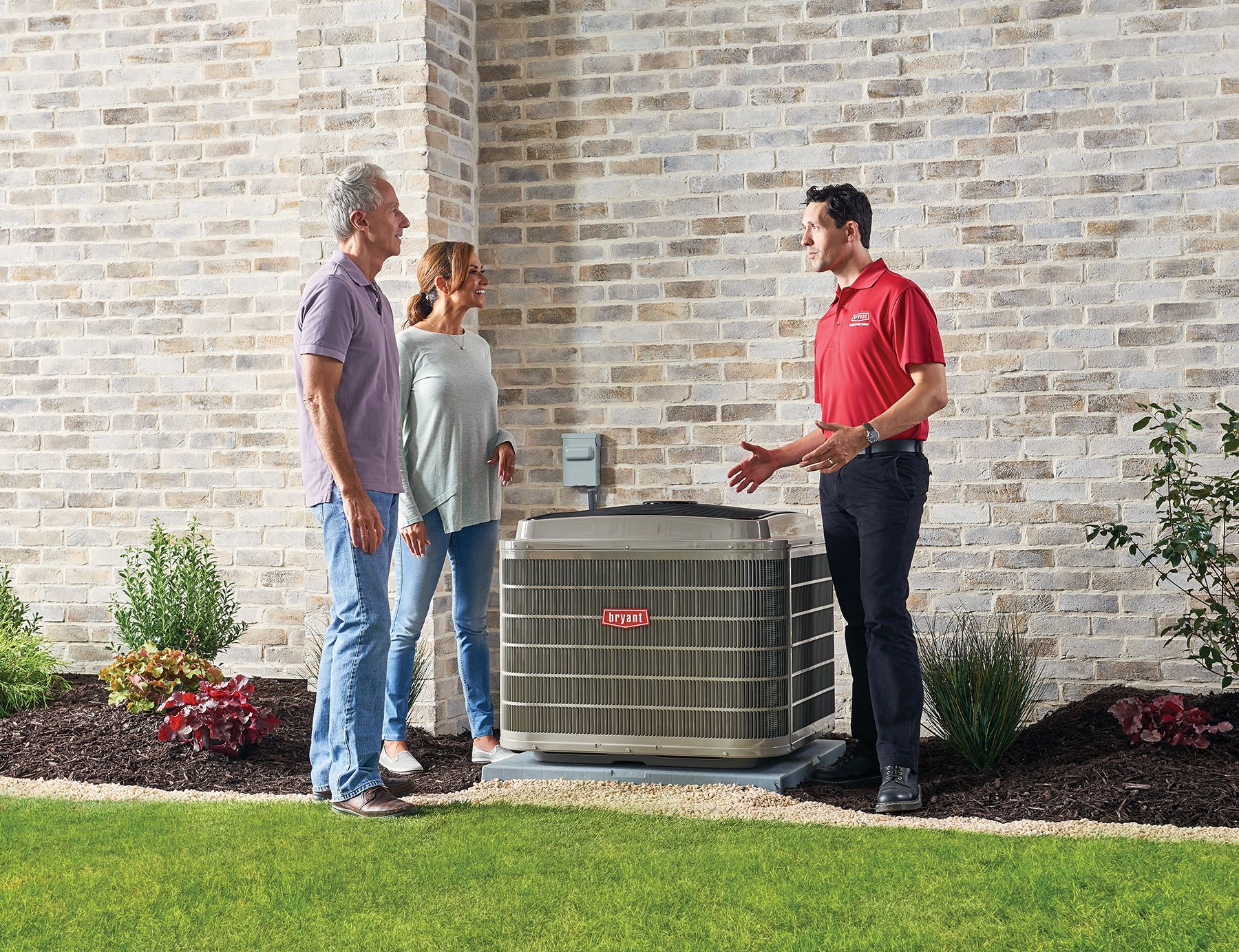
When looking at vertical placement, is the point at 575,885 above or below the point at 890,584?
below

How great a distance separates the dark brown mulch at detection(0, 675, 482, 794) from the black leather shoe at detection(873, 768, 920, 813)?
139 cm

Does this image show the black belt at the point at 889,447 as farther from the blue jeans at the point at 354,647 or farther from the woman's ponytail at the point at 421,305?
the woman's ponytail at the point at 421,305

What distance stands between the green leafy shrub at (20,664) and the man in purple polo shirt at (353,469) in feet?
7.15

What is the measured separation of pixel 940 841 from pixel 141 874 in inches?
81.4

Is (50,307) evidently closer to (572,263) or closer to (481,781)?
(572,263)

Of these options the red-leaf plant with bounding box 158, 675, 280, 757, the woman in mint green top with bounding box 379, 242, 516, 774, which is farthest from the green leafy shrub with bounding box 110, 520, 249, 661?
the woman in mint green top with bounding box 379, 242, 516, 774

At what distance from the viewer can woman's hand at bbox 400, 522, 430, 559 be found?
14.7 feet

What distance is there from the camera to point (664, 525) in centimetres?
425

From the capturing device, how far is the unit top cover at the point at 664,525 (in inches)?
165

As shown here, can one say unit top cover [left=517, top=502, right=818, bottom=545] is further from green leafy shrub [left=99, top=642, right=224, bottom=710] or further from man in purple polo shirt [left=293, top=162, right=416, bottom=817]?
green leafy shrub [left=99, top=642, right=224, bottom=710]

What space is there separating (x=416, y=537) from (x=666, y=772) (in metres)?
1.15

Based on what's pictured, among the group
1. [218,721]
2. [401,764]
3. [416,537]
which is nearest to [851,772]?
[401,764]

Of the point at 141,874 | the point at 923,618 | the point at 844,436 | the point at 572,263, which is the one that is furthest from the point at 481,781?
the point at 572,263

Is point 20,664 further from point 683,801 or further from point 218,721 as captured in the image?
point 683,801
